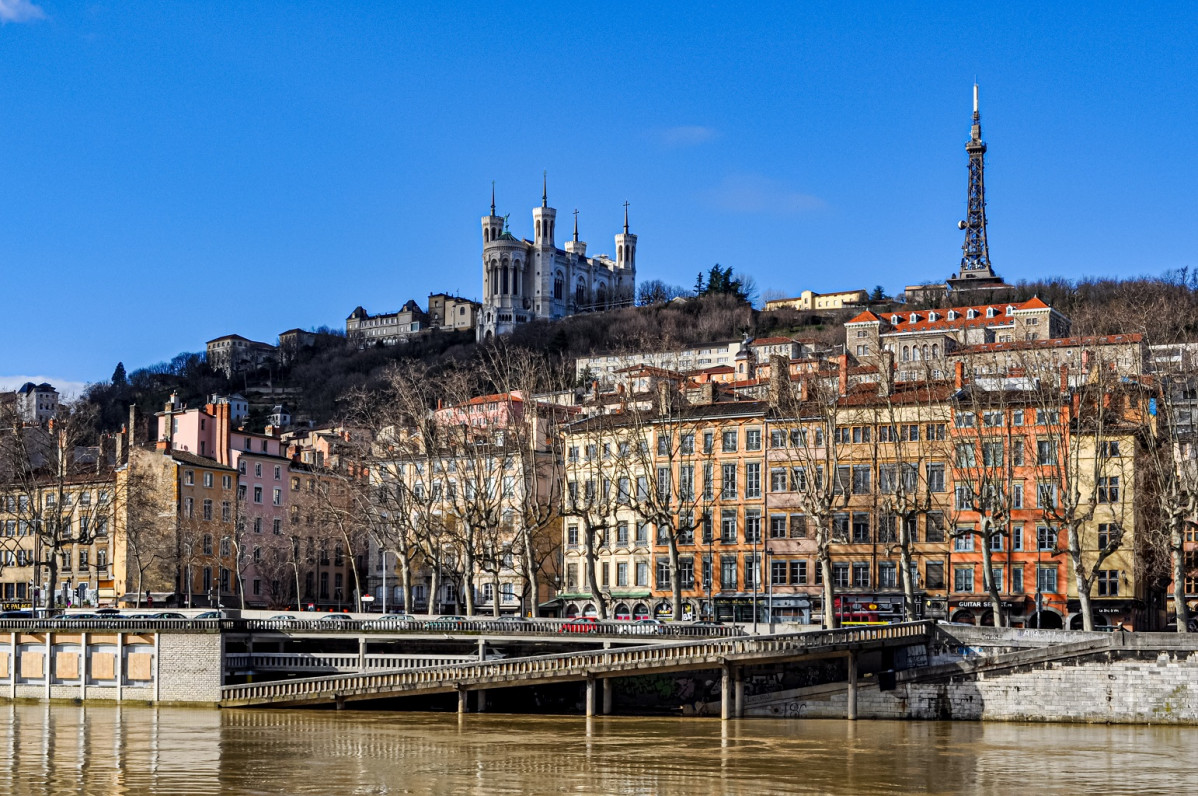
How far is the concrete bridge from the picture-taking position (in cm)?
5553

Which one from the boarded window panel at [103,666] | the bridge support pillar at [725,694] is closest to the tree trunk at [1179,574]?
the bridge support pillar at [725,694]

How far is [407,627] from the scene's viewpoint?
61188mm

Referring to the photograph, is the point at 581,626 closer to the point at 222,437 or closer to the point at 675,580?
the point at 675,580

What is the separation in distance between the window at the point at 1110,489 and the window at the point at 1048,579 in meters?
4.25

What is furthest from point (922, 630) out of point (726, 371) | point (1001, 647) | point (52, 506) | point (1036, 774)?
point (726, 371)

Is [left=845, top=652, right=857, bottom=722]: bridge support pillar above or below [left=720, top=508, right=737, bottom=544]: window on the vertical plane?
below

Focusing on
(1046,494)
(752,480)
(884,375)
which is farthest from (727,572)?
(1046,494)

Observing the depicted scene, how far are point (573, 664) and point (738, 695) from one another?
6470mm

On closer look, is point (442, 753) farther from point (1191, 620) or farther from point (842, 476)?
point (1191, 620)

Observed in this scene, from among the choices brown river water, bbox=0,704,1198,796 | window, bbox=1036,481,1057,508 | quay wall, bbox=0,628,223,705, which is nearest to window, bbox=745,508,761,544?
window, bbox=1036,481,1057,508

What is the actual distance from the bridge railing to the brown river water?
1.21 m

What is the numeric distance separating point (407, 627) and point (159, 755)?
17351mm

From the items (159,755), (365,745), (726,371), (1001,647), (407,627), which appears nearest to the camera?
(159,755)

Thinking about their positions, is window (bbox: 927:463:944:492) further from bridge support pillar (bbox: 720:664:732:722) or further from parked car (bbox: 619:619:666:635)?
bridge support pillar (bbox: 720:664:732:722)
